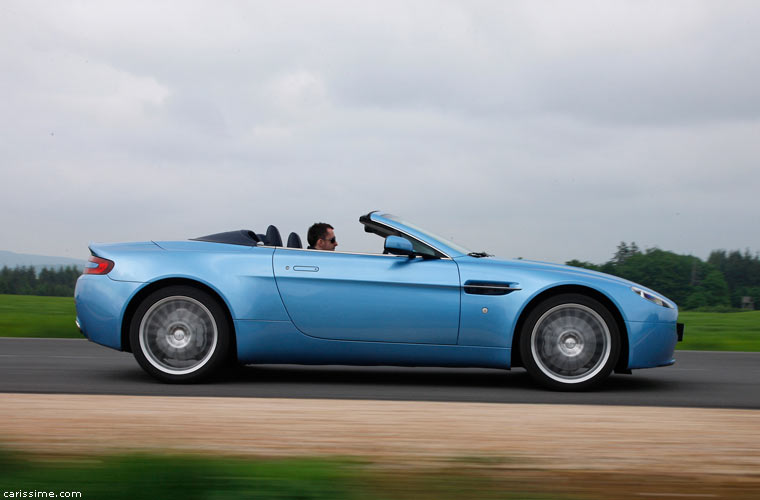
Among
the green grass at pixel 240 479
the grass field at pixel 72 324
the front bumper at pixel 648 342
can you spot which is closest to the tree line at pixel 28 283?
the grass field at pixel 72 324

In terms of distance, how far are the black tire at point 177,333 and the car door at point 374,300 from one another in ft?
1.97

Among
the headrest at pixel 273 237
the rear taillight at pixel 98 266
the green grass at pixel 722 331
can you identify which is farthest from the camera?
the green grass at pixel 722 331

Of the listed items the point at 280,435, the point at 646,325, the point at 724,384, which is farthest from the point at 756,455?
the point at 724,384

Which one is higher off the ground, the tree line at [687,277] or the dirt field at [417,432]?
the tree line at [687,277]

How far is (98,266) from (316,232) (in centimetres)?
174

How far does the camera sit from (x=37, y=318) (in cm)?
1334

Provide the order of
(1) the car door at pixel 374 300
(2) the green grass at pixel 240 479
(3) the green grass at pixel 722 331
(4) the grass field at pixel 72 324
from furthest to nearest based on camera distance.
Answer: (4) the grass field at pixel 72 324 → (3) the green grass at pixel 722 331 → (1) the car door at pixel 374 300 → (2) the green grass at pixel 240 479

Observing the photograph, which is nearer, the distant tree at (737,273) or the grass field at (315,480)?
the grass field at (315,480)

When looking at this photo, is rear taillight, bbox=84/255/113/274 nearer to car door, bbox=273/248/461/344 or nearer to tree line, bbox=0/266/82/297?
car door, bbox=273/248/461/344

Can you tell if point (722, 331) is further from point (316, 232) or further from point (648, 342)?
point (316, 232)

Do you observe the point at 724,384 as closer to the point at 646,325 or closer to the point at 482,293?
the point at 646,325

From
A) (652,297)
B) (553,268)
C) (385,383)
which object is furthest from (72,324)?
(652,297)

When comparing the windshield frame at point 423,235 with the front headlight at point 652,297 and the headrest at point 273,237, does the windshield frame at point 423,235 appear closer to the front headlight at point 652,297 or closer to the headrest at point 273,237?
the headrest at point 273,237

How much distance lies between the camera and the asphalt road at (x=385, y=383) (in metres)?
6.07
